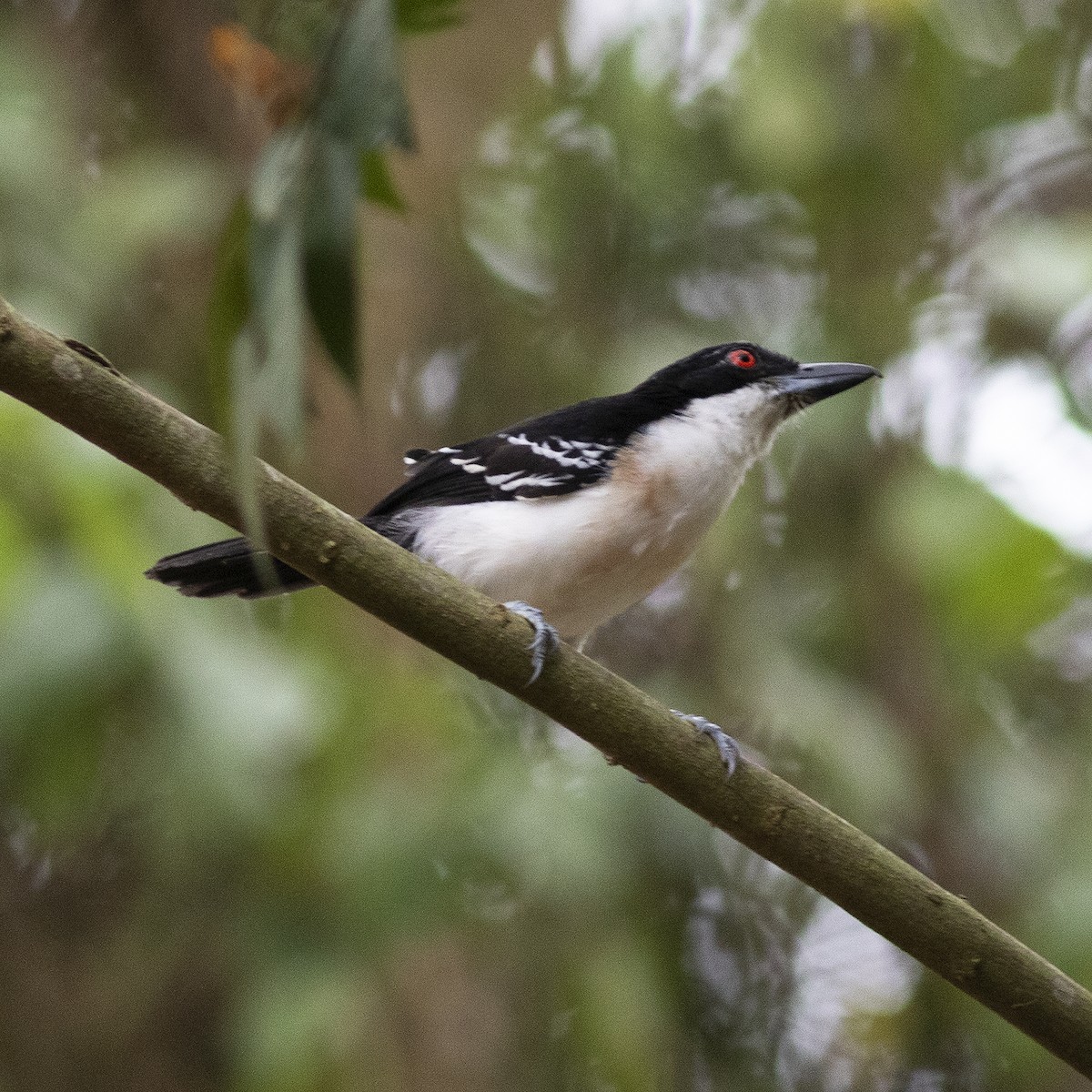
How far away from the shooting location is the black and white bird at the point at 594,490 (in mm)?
3188

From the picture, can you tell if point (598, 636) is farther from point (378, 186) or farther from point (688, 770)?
point (378, 186)

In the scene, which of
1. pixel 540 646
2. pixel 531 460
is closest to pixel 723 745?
pixel 540 646

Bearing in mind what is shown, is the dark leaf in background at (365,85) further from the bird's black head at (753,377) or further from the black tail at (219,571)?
the bird's black head at (753,377)

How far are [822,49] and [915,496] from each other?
1968mm

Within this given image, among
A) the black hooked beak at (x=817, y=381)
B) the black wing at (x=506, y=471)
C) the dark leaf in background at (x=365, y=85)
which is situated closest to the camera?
the dark leaf in background at (x=365, y=85)

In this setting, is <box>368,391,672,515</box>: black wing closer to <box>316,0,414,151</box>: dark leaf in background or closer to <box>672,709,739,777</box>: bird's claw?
<box>672,709,739,777</box>: bird's claw

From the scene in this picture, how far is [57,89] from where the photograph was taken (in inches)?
200

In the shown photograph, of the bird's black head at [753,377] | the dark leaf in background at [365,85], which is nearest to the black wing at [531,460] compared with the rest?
the bird's black head at [753,377]

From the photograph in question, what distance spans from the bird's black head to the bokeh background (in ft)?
2.79

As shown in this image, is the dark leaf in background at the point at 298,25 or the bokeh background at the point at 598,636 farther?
the bokeh background at the point at 598,636

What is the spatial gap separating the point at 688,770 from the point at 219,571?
3.41 feet

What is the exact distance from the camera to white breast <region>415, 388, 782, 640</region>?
318cm

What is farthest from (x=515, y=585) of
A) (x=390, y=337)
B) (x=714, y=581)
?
(x=390, y=337)

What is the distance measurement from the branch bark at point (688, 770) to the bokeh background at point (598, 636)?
3.45ft
